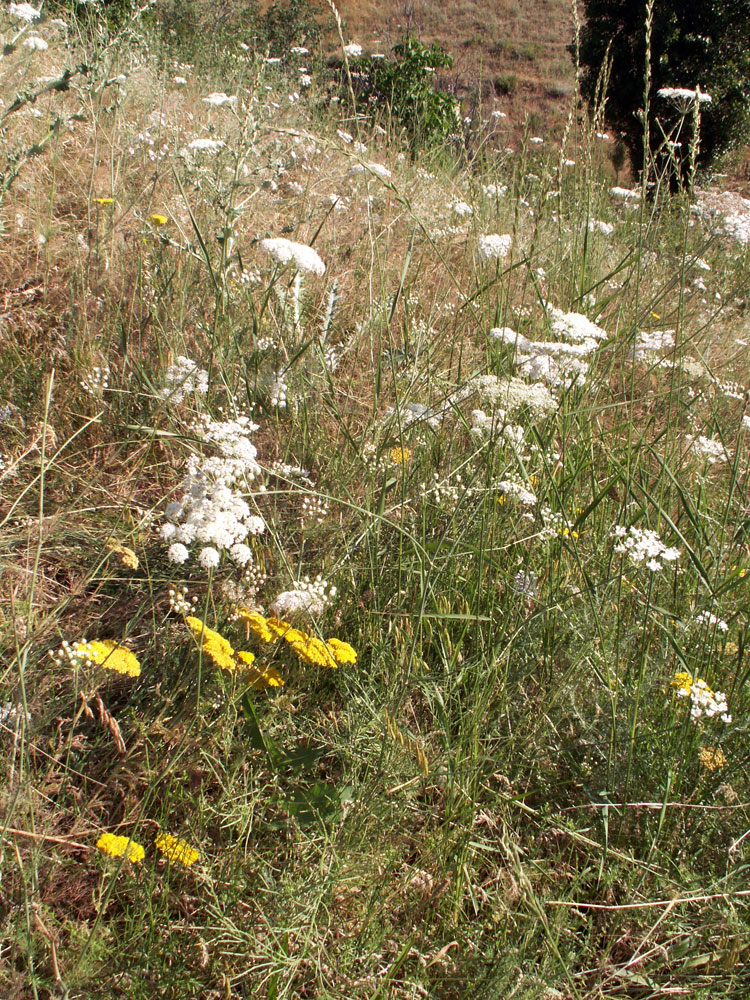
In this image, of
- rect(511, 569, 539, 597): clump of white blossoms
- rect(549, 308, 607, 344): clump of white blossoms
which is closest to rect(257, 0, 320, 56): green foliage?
rect(549, 308, 607, 344): clump of white blossoms

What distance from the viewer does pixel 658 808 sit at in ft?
4.80

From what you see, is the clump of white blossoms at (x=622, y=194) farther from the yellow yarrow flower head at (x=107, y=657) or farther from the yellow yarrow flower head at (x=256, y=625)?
the yellow yarrow flower head at (x=107, y=657)

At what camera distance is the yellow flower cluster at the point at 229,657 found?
1.31 m

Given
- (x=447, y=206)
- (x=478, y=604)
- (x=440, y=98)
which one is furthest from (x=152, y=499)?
(x=440, y=98)

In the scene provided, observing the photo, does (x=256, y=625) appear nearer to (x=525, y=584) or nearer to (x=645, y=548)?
(x=525, y=584)

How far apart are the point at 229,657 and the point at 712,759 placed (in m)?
1.06

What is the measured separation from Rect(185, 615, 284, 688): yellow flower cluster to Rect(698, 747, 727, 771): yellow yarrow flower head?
3.05ft

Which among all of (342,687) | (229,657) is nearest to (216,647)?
(229,657)

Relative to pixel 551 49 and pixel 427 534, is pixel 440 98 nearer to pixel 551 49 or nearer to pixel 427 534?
pixel 427 534

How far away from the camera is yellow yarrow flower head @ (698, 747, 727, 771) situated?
1.45m

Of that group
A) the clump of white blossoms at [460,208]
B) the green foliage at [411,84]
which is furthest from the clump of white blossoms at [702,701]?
the green foliage at [411,84]

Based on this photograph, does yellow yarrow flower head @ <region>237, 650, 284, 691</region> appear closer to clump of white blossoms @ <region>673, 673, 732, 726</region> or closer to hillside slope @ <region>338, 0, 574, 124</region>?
clump of white blossoms @ <region>673, 673, 732, 726</region>

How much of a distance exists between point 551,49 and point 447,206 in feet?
104

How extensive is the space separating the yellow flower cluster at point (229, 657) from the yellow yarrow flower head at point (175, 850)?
1.02 ft
